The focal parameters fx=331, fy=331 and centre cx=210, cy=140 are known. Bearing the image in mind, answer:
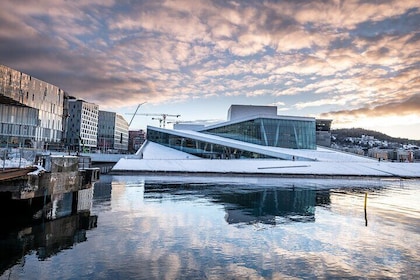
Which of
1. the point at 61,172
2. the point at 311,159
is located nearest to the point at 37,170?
the point at 61,172

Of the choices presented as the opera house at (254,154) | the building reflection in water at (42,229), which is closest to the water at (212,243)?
the building reflection in water at (42,229)

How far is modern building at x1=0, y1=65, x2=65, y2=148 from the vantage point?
68.5m

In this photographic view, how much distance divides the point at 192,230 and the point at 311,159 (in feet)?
187

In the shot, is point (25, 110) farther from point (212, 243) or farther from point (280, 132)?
point (212, 243)

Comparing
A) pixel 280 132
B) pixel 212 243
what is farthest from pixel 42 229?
pixel 280 132

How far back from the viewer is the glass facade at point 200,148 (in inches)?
2943

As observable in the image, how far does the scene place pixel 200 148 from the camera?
7988 cm

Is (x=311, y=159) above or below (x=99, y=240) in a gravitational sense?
above

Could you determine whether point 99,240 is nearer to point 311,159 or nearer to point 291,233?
point 291,233

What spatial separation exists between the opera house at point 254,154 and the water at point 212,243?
35869 mm

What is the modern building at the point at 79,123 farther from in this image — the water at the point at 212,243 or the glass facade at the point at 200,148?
the water at the point at 212,243

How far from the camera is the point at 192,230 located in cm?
1658

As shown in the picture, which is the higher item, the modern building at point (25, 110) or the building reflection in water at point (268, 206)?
the modern building at point (25, 110)

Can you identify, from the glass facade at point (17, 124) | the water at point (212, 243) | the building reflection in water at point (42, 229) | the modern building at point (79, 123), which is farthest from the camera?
the modern building at point (79, 123)
